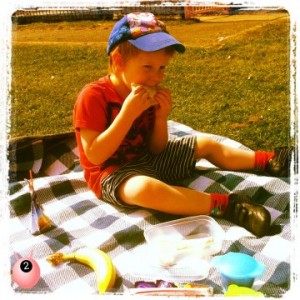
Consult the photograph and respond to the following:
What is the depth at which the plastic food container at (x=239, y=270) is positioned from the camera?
838 mm

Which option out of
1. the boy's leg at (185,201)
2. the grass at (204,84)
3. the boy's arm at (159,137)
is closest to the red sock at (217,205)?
the boy's leg at (185,201)

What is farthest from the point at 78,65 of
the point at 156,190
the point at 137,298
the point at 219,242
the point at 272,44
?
the point at 137,298

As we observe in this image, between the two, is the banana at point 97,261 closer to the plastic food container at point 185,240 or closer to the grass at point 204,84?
the plastic food container at point 185,240

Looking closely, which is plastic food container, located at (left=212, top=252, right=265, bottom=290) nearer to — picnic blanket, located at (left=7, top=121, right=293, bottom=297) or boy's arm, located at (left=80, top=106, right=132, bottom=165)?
picnic blanket, located at (left=7, top=121, right=293, bottom=297)

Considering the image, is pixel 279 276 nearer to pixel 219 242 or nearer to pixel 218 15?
pixel 219 242

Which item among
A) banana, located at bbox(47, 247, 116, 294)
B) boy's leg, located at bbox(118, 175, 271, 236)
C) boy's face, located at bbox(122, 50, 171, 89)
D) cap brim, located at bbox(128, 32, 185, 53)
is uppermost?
cap brim, located at bbox(128, 32, 185, 53)

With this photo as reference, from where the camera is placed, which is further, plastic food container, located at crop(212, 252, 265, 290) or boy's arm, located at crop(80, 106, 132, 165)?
boy's arm, located at crop(80, 106, 132, 165)

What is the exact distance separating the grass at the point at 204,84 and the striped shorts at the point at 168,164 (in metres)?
0.33

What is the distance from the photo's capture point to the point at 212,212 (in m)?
1.08

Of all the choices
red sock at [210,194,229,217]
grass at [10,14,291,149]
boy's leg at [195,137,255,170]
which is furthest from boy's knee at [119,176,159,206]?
grass at [10,14,291,149]

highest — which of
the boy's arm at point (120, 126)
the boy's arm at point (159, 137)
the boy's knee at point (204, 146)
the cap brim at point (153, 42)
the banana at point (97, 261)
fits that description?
the cap brim at point (153, 42)

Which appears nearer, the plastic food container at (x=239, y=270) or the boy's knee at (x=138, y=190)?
the plastic food container at (x=239, y=270)

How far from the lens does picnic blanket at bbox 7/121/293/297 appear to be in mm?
915

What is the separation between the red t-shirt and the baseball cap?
12 cm
